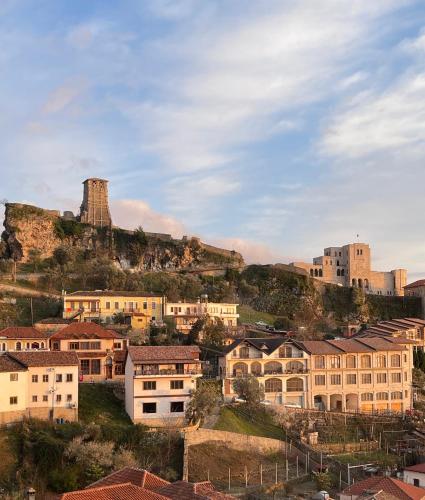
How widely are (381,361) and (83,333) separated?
26434 mm

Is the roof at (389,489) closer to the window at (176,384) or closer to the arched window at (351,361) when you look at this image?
the window at (176,384)

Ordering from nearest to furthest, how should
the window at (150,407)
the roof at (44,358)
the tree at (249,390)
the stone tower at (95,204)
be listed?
the roof at (44,358) < the window at (150,407) < the tree at (249,390) < the stone tower at (95,204)

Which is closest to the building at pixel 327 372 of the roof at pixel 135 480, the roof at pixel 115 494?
the roof at pixel 135 480

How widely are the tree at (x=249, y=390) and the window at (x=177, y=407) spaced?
6.36 metres

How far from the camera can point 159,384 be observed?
48.8m

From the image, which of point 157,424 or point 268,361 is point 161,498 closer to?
point 157,424

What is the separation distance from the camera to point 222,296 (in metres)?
92.1

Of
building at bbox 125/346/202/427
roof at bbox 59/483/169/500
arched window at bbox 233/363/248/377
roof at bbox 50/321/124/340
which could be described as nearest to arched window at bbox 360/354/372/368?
arched window at bbox 233/363/248/377

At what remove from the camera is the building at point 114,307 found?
72250 mm

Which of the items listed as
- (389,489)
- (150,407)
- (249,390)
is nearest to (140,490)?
(389,489)

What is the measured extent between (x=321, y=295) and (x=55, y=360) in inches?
2464

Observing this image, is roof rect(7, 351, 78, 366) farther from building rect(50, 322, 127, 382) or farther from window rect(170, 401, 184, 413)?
window rect(170, 401, 184, 413)

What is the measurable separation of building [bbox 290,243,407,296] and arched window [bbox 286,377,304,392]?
182ft

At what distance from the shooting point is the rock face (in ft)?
321
